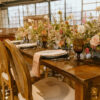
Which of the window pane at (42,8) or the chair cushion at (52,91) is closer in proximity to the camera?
the chair cushion at (52,91)

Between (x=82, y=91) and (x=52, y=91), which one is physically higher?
(x=82, y=91)

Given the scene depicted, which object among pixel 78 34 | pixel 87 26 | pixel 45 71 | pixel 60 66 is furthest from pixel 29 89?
pixel 45 71

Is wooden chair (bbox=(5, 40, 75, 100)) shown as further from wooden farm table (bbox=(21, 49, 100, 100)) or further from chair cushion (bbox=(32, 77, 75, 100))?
wooden farm table (bbox=(21, 49, 100, 100))

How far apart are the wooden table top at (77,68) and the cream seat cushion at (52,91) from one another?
285 mm

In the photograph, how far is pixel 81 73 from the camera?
914 mm

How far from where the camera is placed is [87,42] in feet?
3.96

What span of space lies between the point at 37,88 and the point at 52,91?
6.1 inches

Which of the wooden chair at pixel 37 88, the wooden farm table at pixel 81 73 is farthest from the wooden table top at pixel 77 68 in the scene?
the wooden chair at pixel 37 88

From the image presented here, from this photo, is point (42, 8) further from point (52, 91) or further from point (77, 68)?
point (77, 68)

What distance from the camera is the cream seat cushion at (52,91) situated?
3.96ft

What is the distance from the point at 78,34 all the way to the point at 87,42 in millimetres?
104

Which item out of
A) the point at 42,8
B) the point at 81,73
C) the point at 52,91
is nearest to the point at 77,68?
the point at 81,73

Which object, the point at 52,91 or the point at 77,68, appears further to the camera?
the point at 52,91

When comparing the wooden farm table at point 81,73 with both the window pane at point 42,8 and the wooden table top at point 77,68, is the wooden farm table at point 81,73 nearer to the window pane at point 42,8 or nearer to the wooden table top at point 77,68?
the wooden table top at point 77,68
